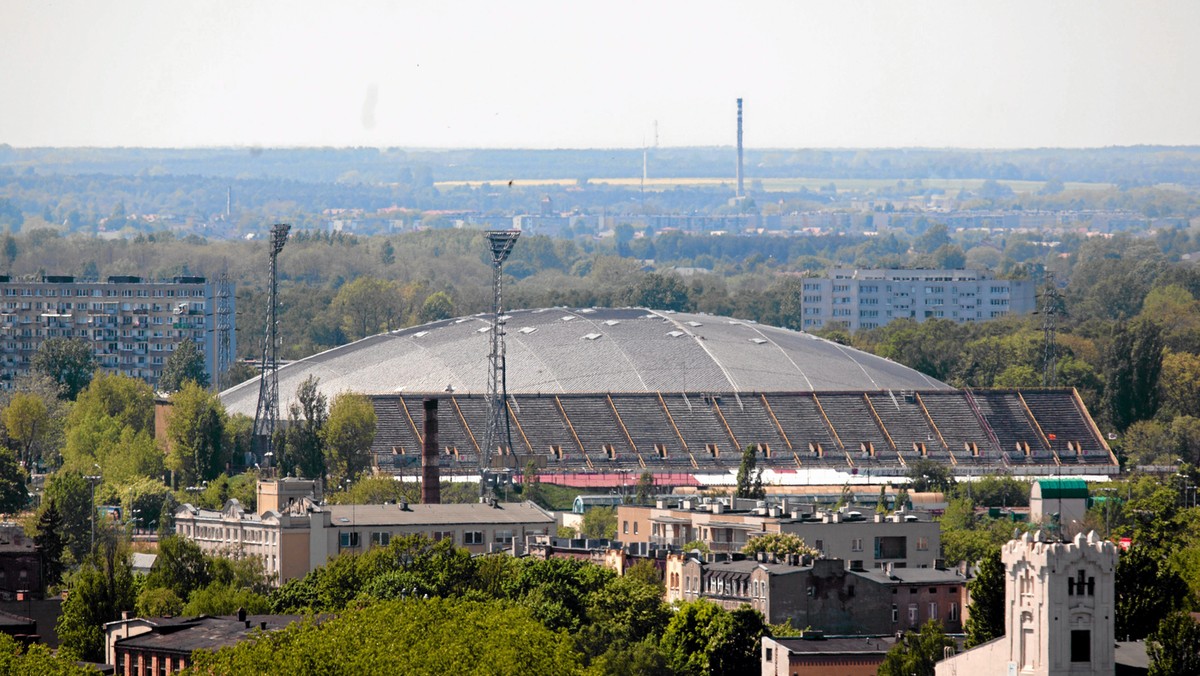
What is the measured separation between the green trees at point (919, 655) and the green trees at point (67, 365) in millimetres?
113709

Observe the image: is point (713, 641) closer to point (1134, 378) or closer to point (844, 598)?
point (844, 598)

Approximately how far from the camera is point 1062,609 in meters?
60.6

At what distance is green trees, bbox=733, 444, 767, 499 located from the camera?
119438mm

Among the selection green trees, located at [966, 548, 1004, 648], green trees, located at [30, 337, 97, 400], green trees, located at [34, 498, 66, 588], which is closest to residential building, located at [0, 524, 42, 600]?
green trees, located at [34, 498, 66, 588]

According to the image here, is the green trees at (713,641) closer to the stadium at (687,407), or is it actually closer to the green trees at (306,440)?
the stadium at (687,407)

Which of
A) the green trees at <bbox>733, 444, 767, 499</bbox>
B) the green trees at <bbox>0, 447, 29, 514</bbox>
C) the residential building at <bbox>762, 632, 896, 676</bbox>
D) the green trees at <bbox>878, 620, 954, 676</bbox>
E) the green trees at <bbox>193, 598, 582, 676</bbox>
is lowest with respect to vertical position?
the green trees at <bbox>0, 447, 29, 514</bbox>

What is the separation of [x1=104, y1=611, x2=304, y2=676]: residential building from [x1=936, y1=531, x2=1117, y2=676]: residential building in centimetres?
1922

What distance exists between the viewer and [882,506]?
381 feet

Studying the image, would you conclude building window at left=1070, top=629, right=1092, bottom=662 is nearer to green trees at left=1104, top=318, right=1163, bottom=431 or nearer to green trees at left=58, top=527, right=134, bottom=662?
green trees at left=58, top=527, right=134, bottom=662

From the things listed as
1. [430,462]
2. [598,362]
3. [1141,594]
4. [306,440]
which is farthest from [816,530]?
[598,362]

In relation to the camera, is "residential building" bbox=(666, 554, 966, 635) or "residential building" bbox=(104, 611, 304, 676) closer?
"residential building" bbox=(104, 611, 304, 676)

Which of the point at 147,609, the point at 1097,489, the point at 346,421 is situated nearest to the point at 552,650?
the point at 147,609

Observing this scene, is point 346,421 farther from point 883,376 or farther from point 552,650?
point 552,650

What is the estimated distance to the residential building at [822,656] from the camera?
73062mm
